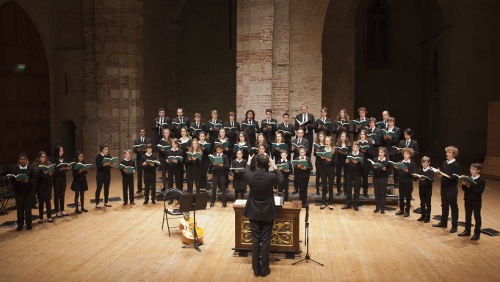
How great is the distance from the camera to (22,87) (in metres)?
15.9

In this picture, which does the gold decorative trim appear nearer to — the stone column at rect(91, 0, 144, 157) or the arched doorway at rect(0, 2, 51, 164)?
the stone column at rect(91, 0, 144, 157)

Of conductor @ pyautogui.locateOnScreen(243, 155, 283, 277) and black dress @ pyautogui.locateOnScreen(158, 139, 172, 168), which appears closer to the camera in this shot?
conductor @ pyautogui.locateOnScreen(243, 155, 283, 277)

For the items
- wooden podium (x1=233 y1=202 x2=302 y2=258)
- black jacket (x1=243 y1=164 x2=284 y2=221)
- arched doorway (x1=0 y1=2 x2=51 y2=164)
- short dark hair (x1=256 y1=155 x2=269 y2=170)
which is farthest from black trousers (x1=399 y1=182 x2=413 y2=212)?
arched doorway (x1=0 y1=2 x2=51 y2=164)

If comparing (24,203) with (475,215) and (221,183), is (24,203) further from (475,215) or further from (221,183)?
(475,215)

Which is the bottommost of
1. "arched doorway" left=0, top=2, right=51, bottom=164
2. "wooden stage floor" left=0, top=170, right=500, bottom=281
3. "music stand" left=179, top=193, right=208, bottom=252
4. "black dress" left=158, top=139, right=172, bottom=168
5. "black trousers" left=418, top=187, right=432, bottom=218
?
"wooden stage floor" left=0, top=170, right=500, bottom=281

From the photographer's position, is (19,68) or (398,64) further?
(398,64)

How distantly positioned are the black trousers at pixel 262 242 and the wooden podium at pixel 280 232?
1.91ft

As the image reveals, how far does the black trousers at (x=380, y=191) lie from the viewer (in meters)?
9.43

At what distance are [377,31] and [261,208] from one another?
63.5 feet

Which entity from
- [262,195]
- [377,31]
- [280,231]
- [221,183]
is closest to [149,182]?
[221,183]

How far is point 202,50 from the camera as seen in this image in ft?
68.2

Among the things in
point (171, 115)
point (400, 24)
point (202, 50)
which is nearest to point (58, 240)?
point (171, 115)

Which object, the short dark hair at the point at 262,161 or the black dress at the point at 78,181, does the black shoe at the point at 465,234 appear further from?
the black dress at the point at 78,181

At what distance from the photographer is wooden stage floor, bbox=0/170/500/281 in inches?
244
